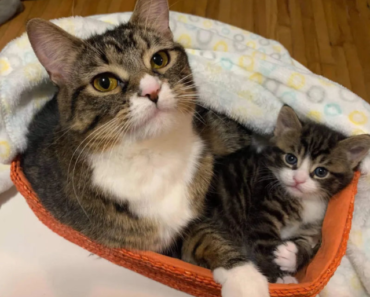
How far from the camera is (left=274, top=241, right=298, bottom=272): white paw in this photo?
122cm

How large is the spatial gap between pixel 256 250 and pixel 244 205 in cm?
17

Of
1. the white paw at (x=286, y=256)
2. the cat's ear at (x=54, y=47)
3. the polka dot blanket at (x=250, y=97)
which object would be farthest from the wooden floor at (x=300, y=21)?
the cat's ear at (x=54, y=47)

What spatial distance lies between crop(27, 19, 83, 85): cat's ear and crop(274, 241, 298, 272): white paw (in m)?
0.89

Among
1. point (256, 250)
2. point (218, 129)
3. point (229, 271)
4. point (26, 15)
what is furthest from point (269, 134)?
point (26, 15)

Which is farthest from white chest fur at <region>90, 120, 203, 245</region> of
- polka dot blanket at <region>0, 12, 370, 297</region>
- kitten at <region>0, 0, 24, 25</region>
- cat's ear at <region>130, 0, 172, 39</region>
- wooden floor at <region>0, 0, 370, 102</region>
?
kitten at <region>0, 0, 24, 25</region>

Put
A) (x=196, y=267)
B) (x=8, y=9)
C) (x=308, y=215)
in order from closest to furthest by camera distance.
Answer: (x=196, y=267)
(x=308, y=215)
(x=8, y=9)

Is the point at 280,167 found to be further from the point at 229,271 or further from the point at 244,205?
the point at 229,271

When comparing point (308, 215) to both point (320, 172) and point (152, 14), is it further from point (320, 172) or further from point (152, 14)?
point (152, 14)

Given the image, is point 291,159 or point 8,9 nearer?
point 291,159

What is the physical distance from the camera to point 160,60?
95cm

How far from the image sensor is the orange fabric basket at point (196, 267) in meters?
1.00

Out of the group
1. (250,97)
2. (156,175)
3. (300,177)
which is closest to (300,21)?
(250,97)

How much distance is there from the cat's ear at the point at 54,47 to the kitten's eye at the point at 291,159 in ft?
2.65

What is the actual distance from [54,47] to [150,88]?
31cm
